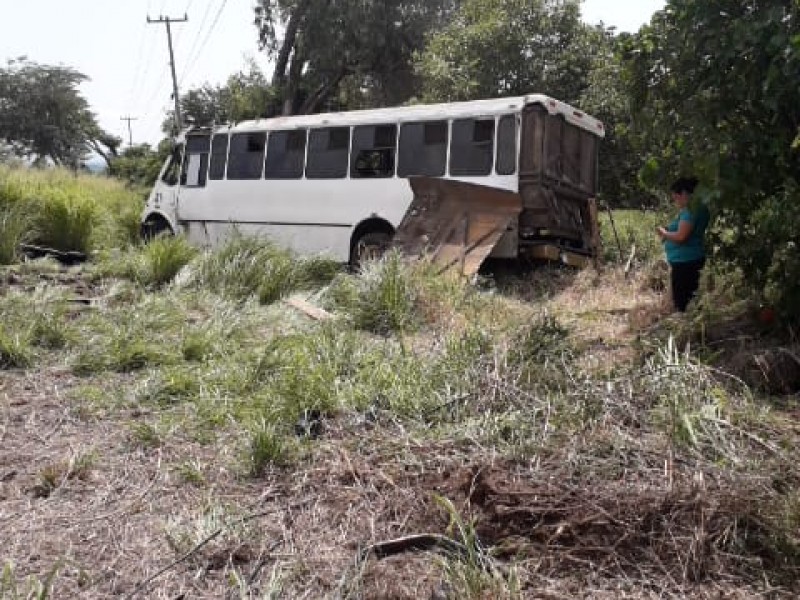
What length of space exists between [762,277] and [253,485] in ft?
11.9

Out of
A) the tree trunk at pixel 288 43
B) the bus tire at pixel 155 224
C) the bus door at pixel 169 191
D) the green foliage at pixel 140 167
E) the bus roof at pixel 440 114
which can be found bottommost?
the bus tire at pixel 155 224

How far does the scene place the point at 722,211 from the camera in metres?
5.16

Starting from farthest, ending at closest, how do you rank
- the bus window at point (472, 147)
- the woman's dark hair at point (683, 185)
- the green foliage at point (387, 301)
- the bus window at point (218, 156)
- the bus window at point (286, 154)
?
the bus window at point (218, 156) < the bus window at point (286, 154) < the bus window at point (472, 147) < the green foliage at point (387, 301) < the woman's dark hair at point (683, 185)

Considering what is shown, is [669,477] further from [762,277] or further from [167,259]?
[167,259]

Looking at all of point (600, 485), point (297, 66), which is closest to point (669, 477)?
point (600, 485)

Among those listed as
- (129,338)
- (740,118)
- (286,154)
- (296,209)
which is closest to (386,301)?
(129,338)

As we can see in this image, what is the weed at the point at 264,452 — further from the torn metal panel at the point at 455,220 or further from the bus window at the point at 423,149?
the bus window at the point at 423,149

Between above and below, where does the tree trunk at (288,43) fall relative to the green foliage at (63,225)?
above

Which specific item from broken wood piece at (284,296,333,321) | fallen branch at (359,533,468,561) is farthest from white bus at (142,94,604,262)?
fallen branch at (359,533,468,561)

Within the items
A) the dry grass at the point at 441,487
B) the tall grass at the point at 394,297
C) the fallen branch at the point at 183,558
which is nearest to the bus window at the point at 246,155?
the tall grass at the point at 394,297

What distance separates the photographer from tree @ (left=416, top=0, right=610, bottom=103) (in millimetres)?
15539

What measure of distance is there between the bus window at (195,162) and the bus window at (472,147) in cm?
493

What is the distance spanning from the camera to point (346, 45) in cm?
2338

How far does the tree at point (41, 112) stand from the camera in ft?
134
